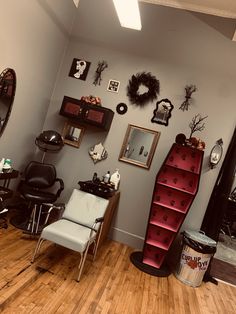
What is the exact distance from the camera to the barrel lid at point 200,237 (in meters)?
3.61

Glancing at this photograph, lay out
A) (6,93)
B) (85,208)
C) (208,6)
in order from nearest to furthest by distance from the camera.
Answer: (6,93) < (85,208) < (208,6)

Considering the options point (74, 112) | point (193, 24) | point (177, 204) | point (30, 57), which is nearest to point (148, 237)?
point (177, 204)

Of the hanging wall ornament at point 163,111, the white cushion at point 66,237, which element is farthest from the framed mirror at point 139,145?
the white cushion at point 66,237

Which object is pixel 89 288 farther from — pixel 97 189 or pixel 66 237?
pixel 97 189

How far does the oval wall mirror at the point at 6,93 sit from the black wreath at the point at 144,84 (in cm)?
172

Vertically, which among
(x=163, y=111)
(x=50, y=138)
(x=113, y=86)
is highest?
(x=113, y=86)

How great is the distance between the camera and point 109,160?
172 inches

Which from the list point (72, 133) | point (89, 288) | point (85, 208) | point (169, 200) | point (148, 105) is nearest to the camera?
point (89, 288)

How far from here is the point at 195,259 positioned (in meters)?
3.58

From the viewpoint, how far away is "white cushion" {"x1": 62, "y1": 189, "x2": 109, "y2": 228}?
3.45 metres

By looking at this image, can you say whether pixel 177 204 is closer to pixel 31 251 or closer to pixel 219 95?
pixel 219 95

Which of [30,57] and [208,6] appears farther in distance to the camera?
[208,6]

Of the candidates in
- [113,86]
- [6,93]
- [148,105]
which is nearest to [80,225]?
[6,93]

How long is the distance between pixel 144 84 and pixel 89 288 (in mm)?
2943
